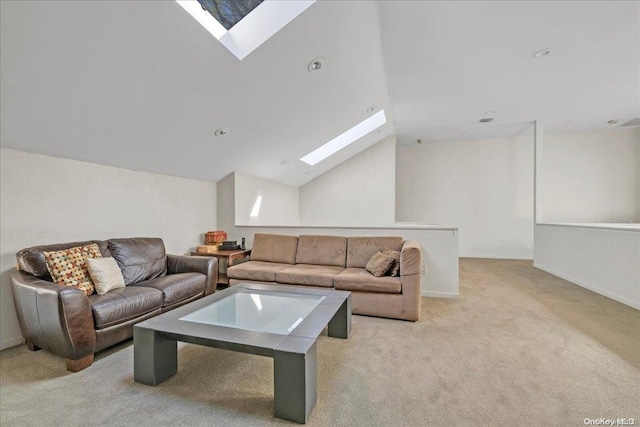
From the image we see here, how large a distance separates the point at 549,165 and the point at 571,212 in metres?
1.17

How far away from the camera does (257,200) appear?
520cm

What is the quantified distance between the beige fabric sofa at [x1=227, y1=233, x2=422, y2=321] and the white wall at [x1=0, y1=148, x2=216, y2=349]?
1140mm

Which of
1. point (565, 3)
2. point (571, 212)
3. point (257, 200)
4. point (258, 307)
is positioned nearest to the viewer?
point (258, 307)

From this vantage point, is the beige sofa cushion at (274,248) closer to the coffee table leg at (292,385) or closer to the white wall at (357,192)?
the coffee table leg at (292,385)

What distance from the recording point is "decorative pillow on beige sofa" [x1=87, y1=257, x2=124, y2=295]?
7.81 feet

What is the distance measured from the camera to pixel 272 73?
2793 millimetres

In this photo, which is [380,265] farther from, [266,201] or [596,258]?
[596,258]

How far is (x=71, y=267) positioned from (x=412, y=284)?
3.04 m

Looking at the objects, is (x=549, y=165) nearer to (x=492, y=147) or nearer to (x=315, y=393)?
(x=492, y=147)

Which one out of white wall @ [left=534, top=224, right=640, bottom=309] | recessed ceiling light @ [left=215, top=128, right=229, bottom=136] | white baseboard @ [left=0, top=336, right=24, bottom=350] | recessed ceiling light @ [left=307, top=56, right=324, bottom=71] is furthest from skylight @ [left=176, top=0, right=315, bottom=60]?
white wall @ [left=534, top=224, right=640, bottom=309]

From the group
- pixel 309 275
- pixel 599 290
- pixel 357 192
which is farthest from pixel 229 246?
pixel 599 290

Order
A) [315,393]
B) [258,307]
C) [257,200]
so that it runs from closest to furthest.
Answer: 1. [315,393]
2. [258,307]
3. [257,200]

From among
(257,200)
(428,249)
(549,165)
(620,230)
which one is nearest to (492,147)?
(549,165)

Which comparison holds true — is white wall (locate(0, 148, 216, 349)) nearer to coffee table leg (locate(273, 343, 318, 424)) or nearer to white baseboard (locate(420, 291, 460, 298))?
coffee table leg (locate(273, 343, 318, 424))
